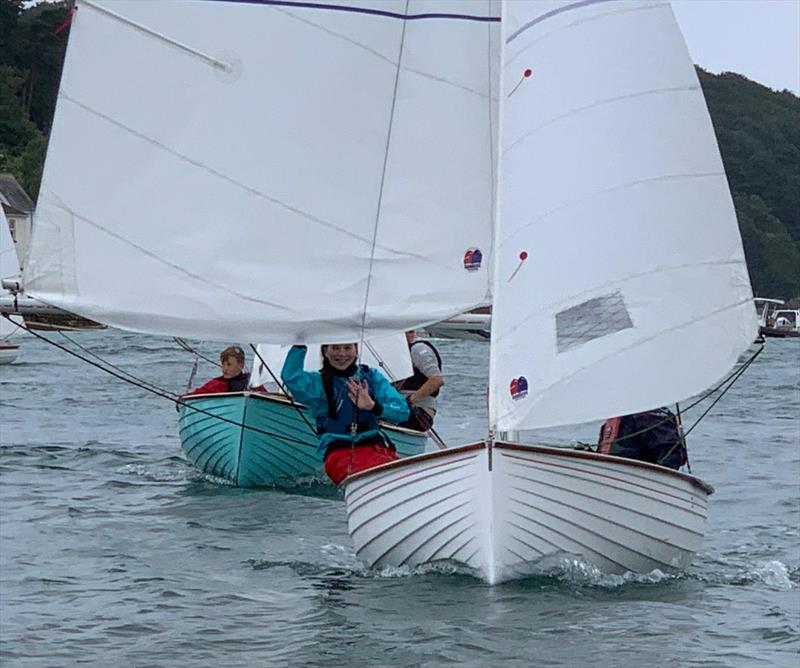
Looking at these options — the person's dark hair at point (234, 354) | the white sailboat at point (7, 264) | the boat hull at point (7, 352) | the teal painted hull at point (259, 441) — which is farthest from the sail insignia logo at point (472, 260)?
the boat hull at point (7, 352)

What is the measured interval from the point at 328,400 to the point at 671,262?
6.90 ft

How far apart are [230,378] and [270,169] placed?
233 inches

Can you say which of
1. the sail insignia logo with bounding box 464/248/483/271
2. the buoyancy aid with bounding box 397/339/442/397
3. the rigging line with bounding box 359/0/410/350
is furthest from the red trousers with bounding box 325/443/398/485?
the buoyancy aid with bounding box 397/339/442/397

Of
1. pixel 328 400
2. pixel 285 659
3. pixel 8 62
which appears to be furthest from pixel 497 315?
pixel 8 62

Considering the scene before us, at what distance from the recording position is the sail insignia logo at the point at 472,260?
31.2ft

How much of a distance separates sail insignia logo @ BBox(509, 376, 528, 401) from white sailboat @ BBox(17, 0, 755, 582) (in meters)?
0.02

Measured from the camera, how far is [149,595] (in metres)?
9.78

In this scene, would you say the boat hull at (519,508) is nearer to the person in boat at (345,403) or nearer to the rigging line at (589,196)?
the person in boat at (345,403)

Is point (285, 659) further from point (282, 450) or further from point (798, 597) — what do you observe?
point (282, 450)

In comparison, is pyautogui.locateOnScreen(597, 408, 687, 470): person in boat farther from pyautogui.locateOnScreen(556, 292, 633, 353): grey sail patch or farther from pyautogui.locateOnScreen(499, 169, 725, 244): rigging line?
pyautogui.locateOnScreen(499, 169, 725, 244): rigging line

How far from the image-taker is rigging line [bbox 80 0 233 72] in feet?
30.8

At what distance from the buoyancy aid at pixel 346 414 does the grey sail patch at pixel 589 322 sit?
143 centimetres

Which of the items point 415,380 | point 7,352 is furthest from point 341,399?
point 7,352

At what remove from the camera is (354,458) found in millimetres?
10180
